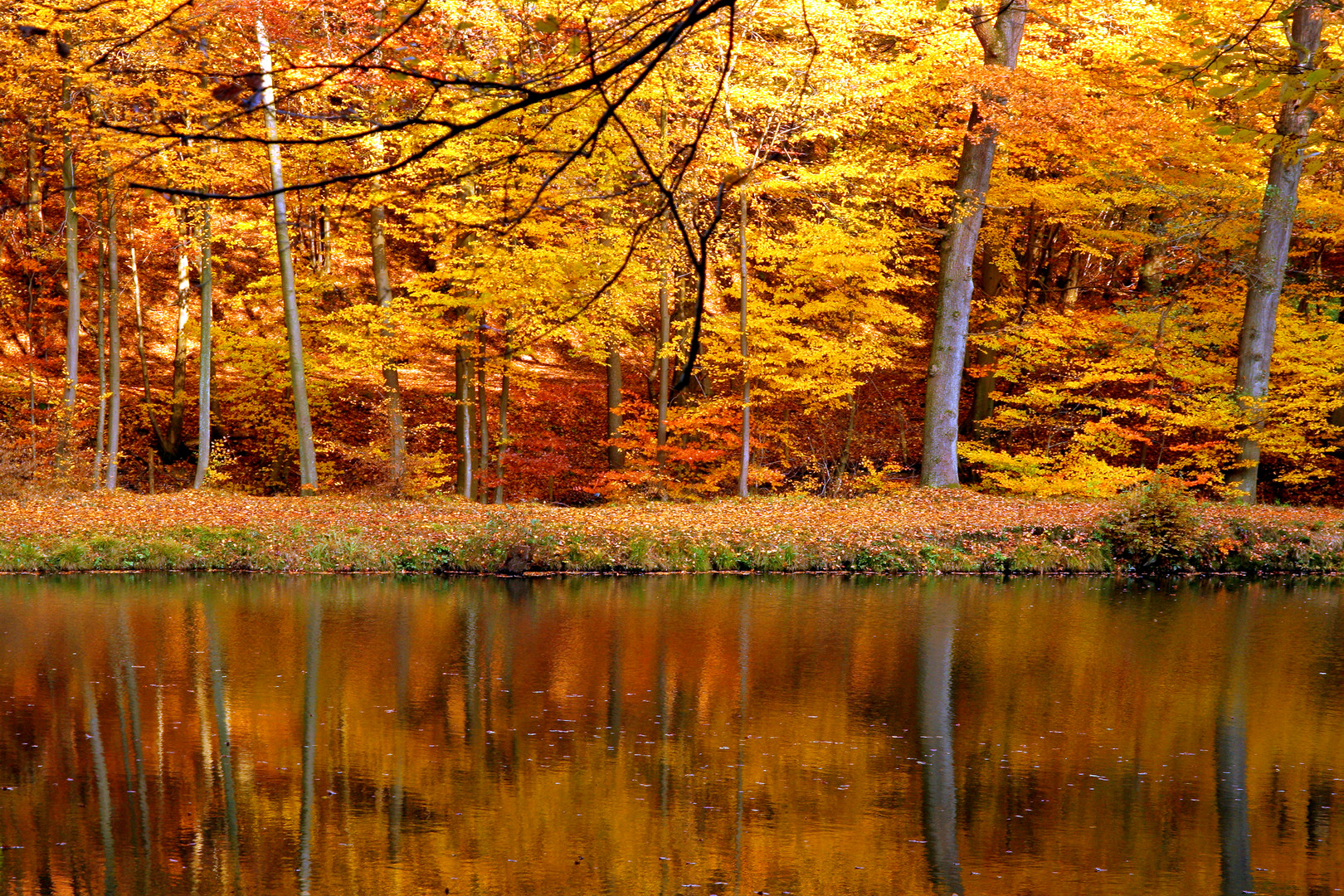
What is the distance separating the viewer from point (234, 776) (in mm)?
5719

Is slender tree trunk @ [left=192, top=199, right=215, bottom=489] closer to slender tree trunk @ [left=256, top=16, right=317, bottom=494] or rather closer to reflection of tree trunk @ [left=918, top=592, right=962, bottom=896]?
slender tree trunk @ [left=256, top=16, right=317, bottom=494]

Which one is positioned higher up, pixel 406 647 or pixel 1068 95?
pixel 1068 95

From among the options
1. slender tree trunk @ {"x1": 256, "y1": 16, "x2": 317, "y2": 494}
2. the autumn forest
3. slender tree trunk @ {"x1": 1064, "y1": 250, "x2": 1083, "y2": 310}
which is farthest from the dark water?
slender tree trunk @ {"x1": 1064, "y1": 250, "x2": 1083, "y2": 310}

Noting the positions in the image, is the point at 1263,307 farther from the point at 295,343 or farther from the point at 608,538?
the point at 295,343

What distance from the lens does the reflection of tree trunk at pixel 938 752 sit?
4734 millimetres

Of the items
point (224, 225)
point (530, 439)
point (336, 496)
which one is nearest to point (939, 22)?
point (530, 439)

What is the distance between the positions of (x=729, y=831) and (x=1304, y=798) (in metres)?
2.92

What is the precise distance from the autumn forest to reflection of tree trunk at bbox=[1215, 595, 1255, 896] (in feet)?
28.1

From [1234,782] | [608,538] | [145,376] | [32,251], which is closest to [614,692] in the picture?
[1234,782]

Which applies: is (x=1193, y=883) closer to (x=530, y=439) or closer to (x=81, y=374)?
(x=530, y=439)

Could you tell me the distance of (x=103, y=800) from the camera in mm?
5324

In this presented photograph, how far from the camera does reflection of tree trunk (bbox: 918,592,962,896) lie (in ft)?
15.5

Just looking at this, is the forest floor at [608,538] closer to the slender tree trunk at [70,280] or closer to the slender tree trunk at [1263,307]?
the slender tree trunk at [1263,307]

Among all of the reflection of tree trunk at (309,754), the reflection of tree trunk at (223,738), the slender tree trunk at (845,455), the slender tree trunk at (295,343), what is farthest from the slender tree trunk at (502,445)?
the reflection of tree trunk at (223,738)
